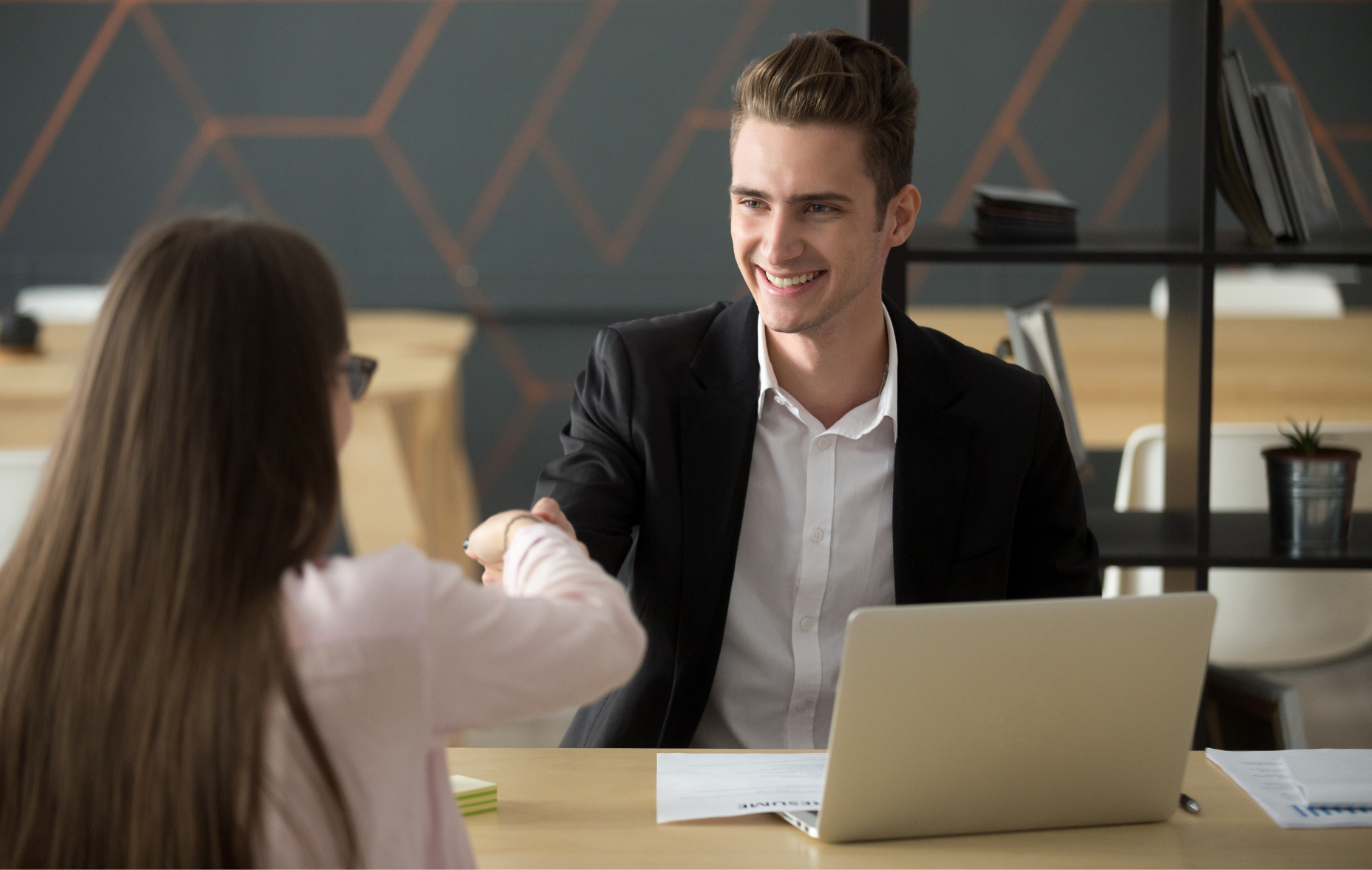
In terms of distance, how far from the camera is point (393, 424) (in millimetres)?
3090

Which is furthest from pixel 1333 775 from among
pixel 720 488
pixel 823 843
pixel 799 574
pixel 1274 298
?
pixel 1274 298

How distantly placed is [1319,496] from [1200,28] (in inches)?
26.7

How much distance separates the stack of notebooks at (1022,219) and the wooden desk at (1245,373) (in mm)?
1143

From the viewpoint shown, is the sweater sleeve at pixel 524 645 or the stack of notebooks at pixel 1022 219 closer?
the sweater sleeve at pixel 524 645

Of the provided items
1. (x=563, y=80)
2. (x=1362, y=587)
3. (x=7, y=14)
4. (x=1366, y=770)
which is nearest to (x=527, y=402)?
(x=563, y=80)

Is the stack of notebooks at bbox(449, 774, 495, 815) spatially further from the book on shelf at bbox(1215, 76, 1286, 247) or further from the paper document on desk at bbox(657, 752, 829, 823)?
the book on shelf at bbox(1215, 76, 1286, 247)

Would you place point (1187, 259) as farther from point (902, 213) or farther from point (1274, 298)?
point (1274, 298)

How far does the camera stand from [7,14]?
3922 mm

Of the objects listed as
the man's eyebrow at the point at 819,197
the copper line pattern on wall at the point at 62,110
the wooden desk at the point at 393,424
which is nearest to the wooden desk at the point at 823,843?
the man's eyebrow at the point at 819,197

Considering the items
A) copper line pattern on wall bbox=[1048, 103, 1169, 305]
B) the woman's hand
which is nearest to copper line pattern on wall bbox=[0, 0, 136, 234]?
copper line pattern on wall bbox=[1048, 103, 1169, 305]

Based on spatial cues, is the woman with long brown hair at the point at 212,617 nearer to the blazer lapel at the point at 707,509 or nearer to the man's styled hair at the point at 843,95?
the blazer lapel at the point at 707,509

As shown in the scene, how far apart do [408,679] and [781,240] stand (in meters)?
0.85

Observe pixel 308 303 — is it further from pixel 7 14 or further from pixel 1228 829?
pixel 7 14

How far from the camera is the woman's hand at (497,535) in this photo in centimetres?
105
